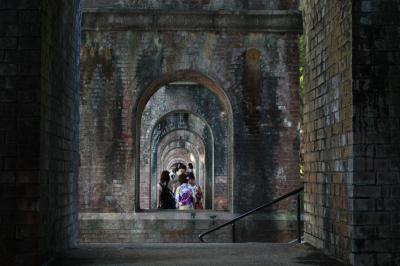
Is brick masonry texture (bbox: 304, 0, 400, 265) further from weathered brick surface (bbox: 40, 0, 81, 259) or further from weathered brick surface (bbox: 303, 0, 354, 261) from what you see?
weathered brick surface (bbox: 40, 0, 81, 259)

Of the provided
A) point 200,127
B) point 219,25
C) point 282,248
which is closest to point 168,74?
point 219,25

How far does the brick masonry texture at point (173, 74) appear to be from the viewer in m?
13.1

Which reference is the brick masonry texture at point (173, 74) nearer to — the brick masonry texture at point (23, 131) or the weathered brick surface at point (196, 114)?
the weathered brick surface at point (196, 114)

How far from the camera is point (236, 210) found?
1305cm

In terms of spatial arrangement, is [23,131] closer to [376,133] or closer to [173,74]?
[376,133]

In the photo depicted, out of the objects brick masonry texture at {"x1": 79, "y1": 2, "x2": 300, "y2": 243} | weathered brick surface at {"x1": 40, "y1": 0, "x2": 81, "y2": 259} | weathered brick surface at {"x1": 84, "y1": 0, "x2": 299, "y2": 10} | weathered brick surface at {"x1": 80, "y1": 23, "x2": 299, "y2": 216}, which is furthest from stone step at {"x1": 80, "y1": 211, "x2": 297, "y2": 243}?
weathered brick surface at {"x1": 84, "y1": 0, "x2": 299, "y2": 10}

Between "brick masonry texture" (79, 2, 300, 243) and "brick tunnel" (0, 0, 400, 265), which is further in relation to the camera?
"brick masonry texture" (79, 2, 300, 243)

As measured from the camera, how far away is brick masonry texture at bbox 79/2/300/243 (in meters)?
13.1

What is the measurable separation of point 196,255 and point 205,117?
40.4ft

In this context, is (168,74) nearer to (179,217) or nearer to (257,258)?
(179,217)

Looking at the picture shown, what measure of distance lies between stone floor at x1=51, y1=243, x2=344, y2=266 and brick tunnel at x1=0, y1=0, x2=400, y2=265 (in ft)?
0.89

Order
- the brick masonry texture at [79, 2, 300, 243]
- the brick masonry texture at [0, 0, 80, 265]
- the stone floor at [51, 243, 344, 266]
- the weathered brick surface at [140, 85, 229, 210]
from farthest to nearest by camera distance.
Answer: the weathered brick surface at [140, 85, 229, 210] → the brick masonry texture at [79, 2, 300, 243] → the stone floor at [51, 243, 344, 266] → the brick masonry texture at [0, 0, 80, 265]

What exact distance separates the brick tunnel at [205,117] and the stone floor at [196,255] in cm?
27

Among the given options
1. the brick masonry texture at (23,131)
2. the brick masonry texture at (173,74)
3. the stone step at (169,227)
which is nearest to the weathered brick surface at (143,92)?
the brick masonry texture at (173,74)
